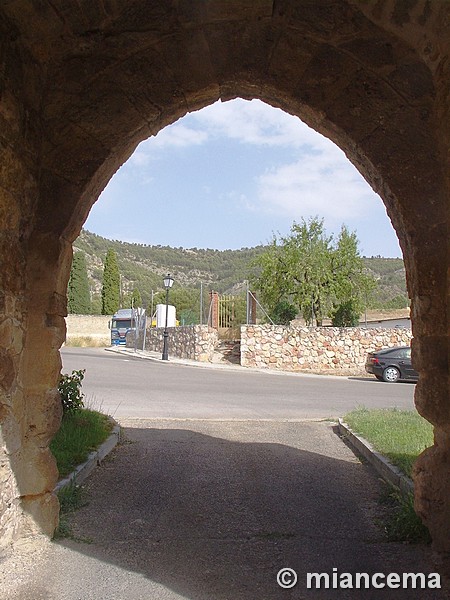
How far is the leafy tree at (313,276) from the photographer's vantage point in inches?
1093

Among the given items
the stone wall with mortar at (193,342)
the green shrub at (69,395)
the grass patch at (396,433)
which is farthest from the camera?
the stone wall with mortar at (193,342)

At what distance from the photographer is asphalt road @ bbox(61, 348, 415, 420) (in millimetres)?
10500

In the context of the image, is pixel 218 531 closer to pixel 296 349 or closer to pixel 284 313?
pixel 296 349

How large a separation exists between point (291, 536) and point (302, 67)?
130 inches

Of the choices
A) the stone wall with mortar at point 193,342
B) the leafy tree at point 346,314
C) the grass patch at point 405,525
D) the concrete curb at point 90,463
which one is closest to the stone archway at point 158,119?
the grass patch at point 405,525

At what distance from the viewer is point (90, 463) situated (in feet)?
18.6

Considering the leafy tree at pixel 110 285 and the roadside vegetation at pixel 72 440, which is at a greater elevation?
the leafy tree at pixel 110 285

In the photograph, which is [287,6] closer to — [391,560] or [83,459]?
[391,560]

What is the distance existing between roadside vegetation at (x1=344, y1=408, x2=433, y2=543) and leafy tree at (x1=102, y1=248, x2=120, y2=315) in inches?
1844

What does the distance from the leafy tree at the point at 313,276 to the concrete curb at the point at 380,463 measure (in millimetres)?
19748

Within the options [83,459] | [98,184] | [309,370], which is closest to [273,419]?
[83,459]

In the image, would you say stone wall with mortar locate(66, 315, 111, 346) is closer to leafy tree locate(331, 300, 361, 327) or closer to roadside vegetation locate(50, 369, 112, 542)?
leafy tree locate(331, 300, 361, 327)

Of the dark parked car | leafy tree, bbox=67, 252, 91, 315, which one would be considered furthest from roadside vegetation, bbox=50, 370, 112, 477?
leafy tree, bbox=67, 252, 91, 315

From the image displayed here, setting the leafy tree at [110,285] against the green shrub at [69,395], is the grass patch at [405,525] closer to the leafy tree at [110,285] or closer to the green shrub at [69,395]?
the green shrub at [69,395]
